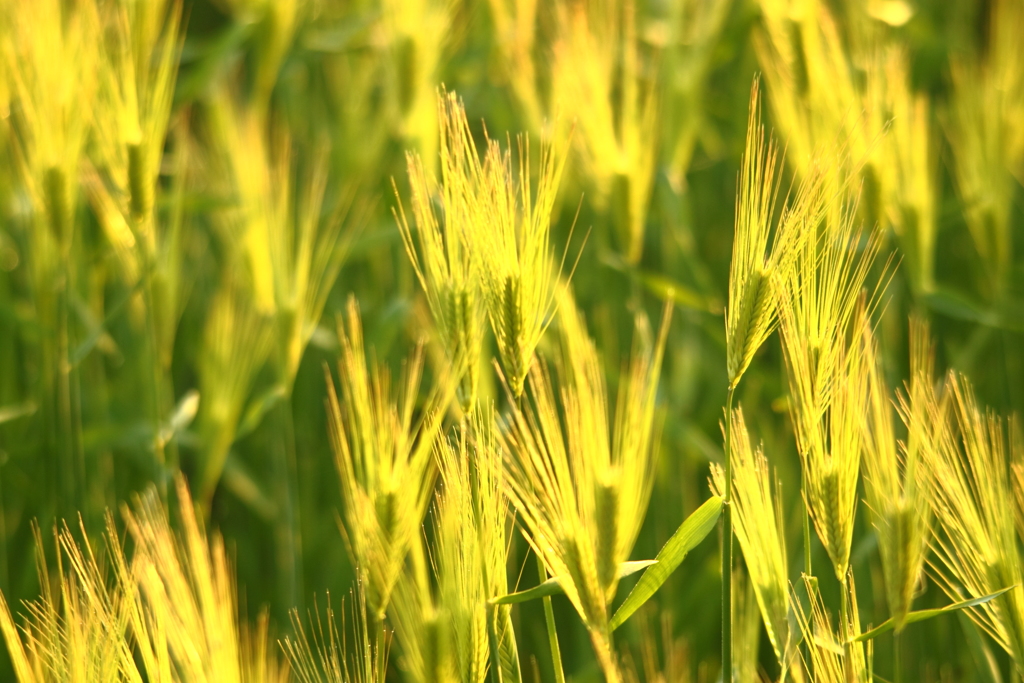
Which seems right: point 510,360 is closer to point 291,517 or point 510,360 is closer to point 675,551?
point 675,551

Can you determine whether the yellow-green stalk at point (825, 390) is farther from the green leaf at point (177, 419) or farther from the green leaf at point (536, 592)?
the green leaf at point (177, 419)

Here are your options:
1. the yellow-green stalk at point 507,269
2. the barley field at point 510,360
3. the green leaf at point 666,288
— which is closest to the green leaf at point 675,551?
the barley field at point 510,360

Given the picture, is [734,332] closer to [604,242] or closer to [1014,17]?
[604,242]

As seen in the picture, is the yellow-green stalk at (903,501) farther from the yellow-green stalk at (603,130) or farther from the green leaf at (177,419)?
the green leaf at (177,419)

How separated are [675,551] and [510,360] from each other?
0.47 ft

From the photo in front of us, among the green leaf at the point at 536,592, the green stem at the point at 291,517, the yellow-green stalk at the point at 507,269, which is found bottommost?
the green stem at the point at 291,517

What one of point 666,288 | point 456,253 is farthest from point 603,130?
point 456,253

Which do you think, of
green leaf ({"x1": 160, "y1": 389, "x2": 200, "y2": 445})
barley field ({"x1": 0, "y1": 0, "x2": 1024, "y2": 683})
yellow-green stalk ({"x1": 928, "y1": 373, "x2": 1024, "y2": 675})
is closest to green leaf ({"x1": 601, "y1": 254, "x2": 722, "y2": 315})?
barley field ({"x1": 0, "y1": 0, "x2": 1024, "y2": 683})

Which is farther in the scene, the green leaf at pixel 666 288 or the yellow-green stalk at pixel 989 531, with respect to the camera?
the green leaf at pixel 666 288

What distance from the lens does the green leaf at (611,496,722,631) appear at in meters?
0.55

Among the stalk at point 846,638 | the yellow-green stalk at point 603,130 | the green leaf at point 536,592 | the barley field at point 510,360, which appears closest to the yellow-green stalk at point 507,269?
the barley field at point 510,360

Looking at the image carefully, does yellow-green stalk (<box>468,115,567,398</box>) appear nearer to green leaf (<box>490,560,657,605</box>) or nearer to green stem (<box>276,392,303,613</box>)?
green leaf (<box>490,560,657,605</box>)

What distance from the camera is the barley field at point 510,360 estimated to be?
55 centimetres

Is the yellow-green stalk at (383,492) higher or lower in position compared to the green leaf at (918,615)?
higher
